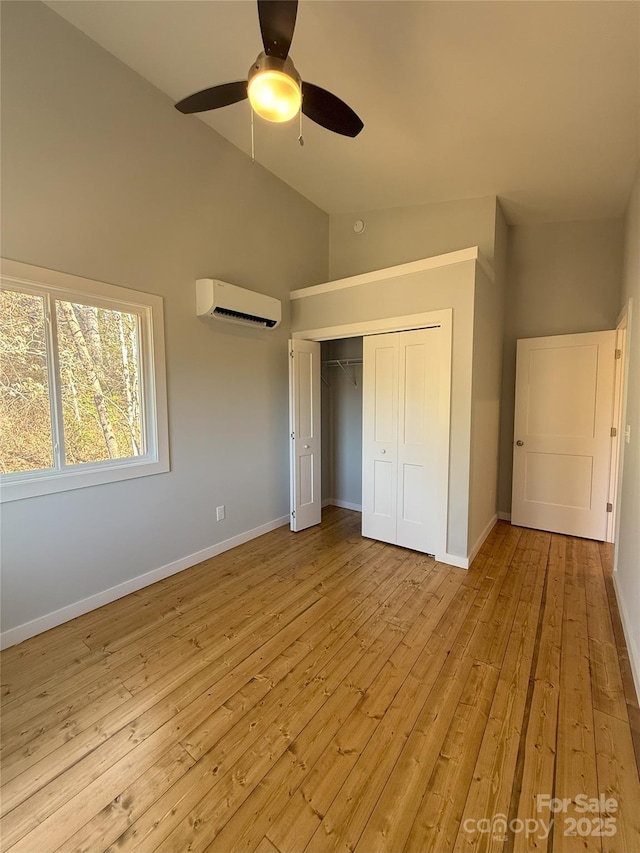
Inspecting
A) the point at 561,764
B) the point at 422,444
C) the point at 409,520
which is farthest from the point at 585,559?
the point at 561,764

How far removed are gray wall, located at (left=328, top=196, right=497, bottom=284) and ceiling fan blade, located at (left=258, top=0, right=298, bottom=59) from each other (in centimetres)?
256

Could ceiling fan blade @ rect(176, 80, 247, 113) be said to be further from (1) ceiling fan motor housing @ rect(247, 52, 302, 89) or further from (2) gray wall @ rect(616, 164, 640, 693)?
(2) gray wall @ rect(616, 164, 640, 693)

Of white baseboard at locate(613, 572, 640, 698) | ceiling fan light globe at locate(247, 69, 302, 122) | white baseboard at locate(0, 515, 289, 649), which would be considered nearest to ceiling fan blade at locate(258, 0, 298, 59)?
ceiling fan light globe at locate(247, 69, 302, 122)

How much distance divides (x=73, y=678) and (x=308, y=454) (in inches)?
101

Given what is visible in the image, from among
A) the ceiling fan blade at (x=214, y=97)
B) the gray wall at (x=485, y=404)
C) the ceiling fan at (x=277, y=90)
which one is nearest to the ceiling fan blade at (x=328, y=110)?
the ceiling fan at (x=277, y=90)

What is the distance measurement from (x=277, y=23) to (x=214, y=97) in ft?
1.68

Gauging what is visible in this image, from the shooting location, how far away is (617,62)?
6.48ft

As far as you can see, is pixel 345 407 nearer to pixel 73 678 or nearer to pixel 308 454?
pixel 308 454

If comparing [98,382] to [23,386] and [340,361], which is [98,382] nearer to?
[23,386]

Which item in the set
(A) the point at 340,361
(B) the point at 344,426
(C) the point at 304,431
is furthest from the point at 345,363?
(C) the point at 304,431

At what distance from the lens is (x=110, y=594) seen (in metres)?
2.54

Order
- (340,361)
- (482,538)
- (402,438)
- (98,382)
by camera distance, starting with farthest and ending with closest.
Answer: (340,361) → (482,538) → (402,438) → (98,382)

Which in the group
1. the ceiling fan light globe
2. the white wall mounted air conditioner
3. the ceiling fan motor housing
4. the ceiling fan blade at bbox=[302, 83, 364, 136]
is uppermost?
the ceiling fan blade at bbox=[302, 83, 364, 136]

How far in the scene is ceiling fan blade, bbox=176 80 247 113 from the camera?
5.71 feet
